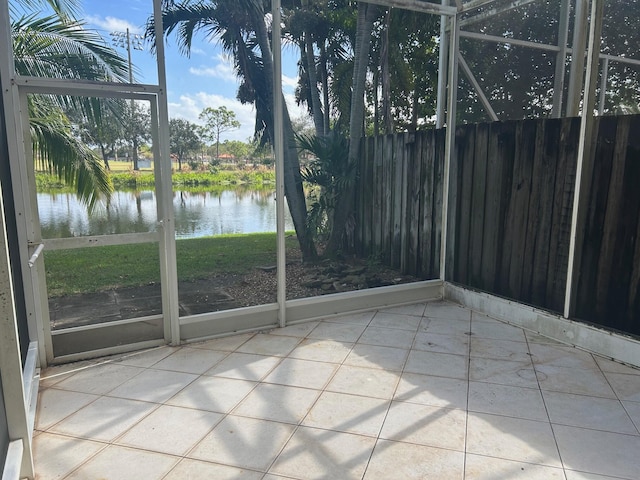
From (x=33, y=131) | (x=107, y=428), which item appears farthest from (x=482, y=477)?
(x=33, y=131)

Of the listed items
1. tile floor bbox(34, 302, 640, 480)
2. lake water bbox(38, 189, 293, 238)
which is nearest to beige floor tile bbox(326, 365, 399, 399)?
tile floor bbox(34, 302, 640, 480)

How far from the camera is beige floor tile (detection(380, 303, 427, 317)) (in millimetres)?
3699

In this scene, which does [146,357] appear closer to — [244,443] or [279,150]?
[244,443]

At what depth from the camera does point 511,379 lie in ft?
8.28

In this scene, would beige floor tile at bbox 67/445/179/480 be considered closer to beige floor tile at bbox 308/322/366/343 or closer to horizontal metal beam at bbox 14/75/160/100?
beige floor tile at bbox 308/322/366/343

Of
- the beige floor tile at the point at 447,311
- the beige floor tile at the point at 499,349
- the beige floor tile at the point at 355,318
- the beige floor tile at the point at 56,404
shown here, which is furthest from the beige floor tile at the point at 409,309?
the beige floor tile at the point at 56,404

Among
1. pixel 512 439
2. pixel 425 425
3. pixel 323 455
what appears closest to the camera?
pixel 323 455

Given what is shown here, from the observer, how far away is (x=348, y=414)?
2166 mm

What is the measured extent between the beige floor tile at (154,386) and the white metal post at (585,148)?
2585 millimetres

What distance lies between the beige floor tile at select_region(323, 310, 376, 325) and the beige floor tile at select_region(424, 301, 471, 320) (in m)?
0.49

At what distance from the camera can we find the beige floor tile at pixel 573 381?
7.82 feet

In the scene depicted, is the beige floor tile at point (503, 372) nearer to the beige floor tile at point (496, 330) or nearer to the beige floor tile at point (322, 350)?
the beige floor tile at point (496, 330)

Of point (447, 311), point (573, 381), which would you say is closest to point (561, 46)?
point (447, 311)

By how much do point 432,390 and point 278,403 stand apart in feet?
2.78
